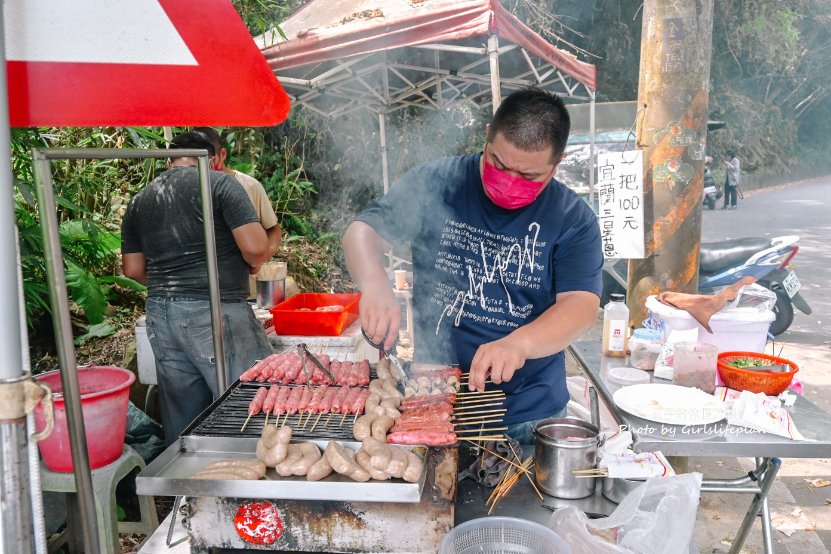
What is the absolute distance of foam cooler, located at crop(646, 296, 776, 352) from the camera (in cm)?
366

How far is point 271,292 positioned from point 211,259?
3313 mm

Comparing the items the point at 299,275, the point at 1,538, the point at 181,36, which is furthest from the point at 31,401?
the point at 299,275

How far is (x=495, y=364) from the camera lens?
231cm

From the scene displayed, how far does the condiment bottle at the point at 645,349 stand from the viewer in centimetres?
374

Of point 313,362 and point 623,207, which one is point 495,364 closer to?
point 313,362

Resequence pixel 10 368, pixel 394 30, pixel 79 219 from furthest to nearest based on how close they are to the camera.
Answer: pixel 394 30, pixel 79 219, pixel 10 368

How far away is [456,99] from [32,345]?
8799 mm

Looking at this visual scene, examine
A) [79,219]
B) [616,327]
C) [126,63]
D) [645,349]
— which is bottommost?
[645,349]

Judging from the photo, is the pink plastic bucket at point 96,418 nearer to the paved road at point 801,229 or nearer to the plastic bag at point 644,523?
the plastic bag at point 644,523

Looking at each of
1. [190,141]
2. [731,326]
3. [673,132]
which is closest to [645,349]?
[731,326]

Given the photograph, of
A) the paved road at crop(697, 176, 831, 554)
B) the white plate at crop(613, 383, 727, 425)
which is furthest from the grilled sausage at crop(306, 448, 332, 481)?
the paved road at crop(697, 176, 831, 554)

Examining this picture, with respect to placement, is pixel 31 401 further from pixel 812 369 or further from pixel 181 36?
pixel 812 369

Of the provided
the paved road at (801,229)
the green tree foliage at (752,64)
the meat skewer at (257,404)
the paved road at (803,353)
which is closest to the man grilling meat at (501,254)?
the meat skewer at (257,404)

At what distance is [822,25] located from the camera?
3170 cm
